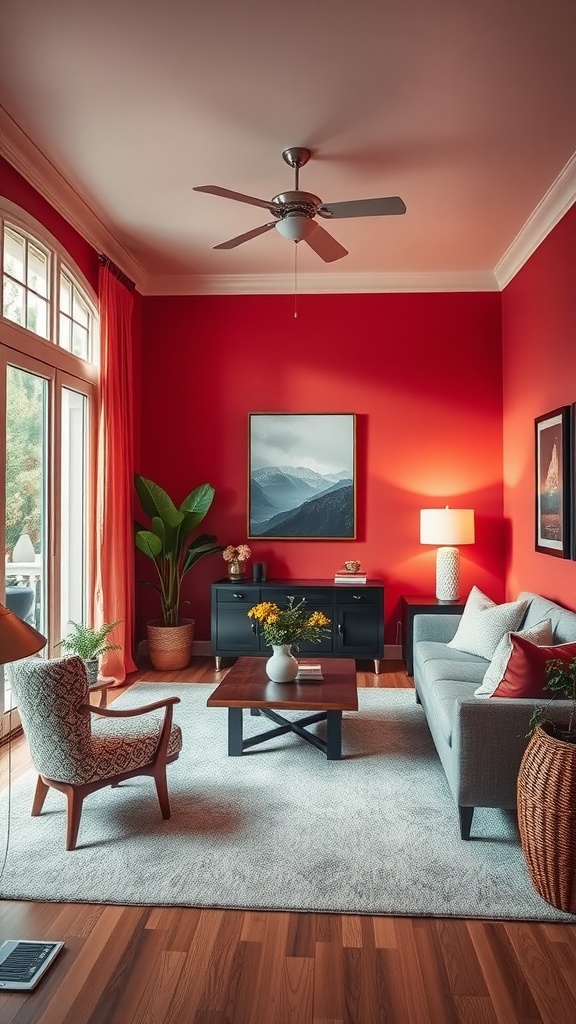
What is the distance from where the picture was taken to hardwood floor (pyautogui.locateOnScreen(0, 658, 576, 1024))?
190 cm

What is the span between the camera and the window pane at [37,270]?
14.2ft

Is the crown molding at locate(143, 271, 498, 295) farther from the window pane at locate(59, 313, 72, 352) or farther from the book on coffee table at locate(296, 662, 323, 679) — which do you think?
the book on coffee table at locate(296, 662, 323, 679)

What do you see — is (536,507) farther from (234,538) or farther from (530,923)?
(530,923)

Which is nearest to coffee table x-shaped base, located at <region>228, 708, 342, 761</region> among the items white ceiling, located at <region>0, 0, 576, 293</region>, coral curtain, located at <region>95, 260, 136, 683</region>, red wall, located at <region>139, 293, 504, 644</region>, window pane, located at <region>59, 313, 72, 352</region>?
coral curtain, located at <region>95, 260, 136, 683</region>

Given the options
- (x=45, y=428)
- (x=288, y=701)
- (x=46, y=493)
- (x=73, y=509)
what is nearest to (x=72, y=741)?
(x=288, y=701)

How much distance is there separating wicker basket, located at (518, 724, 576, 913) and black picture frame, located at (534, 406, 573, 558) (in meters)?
2.12

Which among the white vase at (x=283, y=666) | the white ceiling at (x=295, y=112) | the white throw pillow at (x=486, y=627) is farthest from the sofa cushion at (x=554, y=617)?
the white ceiling at (x=295, y=112)

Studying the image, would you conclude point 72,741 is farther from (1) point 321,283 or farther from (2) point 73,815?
(1) point 321,283

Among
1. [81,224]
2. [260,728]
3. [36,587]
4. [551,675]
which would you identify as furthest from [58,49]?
[260,728]

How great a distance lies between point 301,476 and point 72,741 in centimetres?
393

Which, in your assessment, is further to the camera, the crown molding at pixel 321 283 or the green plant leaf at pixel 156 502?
the crown molding at pixel 321 283

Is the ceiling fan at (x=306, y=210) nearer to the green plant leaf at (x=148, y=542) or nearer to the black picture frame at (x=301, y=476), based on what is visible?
the black picture frame at (x=301, y=476)

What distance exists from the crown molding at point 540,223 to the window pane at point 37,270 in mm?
3462

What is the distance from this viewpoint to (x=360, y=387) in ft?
20.6
